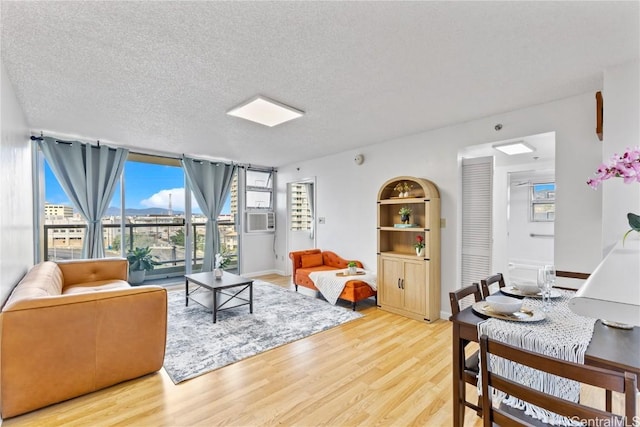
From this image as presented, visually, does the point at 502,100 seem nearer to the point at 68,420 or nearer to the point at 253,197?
the point at 68,420

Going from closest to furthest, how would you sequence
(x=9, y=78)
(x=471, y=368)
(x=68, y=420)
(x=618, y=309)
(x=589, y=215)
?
(x=618, y=309), (x=471, y=368), (x=68, y=420), (x=9, y=78), (x=589, y=215)

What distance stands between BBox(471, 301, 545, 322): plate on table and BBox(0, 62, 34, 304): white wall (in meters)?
3.15

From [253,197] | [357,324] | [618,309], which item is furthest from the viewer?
[253,197]

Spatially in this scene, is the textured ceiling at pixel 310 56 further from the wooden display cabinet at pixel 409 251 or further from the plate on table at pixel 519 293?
the plate on table at pixel 519 293

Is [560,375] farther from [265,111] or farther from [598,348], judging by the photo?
[265,111]

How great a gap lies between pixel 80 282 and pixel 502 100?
17.4 ft

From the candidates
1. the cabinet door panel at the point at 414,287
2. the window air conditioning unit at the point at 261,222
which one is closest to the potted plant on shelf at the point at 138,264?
the window air conditioning unit at the point at 261,222

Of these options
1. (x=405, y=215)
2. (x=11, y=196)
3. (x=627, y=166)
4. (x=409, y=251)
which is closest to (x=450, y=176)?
(x=405, y=215)

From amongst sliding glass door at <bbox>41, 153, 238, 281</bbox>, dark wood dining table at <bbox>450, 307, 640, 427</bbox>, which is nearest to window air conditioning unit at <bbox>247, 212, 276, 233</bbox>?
sliding glass door at <bbox>41, 153, 238, 281</bbox>

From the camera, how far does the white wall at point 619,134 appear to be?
219 centimetres

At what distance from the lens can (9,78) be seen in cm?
236

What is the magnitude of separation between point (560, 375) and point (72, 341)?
2.76 m

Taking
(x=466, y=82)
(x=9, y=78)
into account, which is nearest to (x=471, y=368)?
(x=466, y=82)

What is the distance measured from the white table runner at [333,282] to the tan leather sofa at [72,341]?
2.31 m
